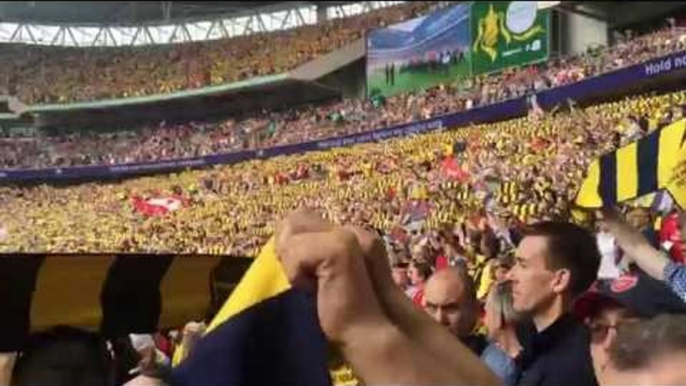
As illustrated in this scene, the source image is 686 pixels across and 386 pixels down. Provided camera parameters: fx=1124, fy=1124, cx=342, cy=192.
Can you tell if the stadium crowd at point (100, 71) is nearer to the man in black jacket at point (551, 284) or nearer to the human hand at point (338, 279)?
the human hand at point (338, 279)

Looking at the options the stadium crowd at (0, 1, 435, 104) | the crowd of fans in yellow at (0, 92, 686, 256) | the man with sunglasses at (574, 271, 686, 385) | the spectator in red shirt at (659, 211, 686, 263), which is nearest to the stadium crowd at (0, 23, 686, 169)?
the stadium crowd at (0, 1, 435, 104)

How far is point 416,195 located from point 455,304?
8189 millimetres

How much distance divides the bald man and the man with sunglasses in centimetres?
60

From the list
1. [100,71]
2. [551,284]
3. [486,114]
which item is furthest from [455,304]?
[486,114]

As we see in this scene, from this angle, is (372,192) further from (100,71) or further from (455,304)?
(455,304)

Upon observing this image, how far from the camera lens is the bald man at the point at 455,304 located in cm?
215

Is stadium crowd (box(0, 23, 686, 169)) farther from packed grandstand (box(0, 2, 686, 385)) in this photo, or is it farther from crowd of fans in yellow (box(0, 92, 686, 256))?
crowd of fans in yellow (box(0, 92, 686, 256))

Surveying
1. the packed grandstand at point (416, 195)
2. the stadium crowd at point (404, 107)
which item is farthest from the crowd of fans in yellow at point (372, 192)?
the stadium crowd at point (404, 107)

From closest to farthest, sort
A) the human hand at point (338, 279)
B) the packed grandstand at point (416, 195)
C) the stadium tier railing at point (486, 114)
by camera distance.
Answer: the human hand at point (338, 279) < the packed grandstand at point (416, 195) < the stadium tier railing at point (486, 114)

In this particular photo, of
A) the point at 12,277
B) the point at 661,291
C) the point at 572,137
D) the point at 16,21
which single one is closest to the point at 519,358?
the point at 661,291

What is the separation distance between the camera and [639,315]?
1.43 meters

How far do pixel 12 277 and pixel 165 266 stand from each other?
0.36m

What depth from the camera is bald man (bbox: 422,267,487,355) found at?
2154mm

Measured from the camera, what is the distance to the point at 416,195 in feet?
33.9
